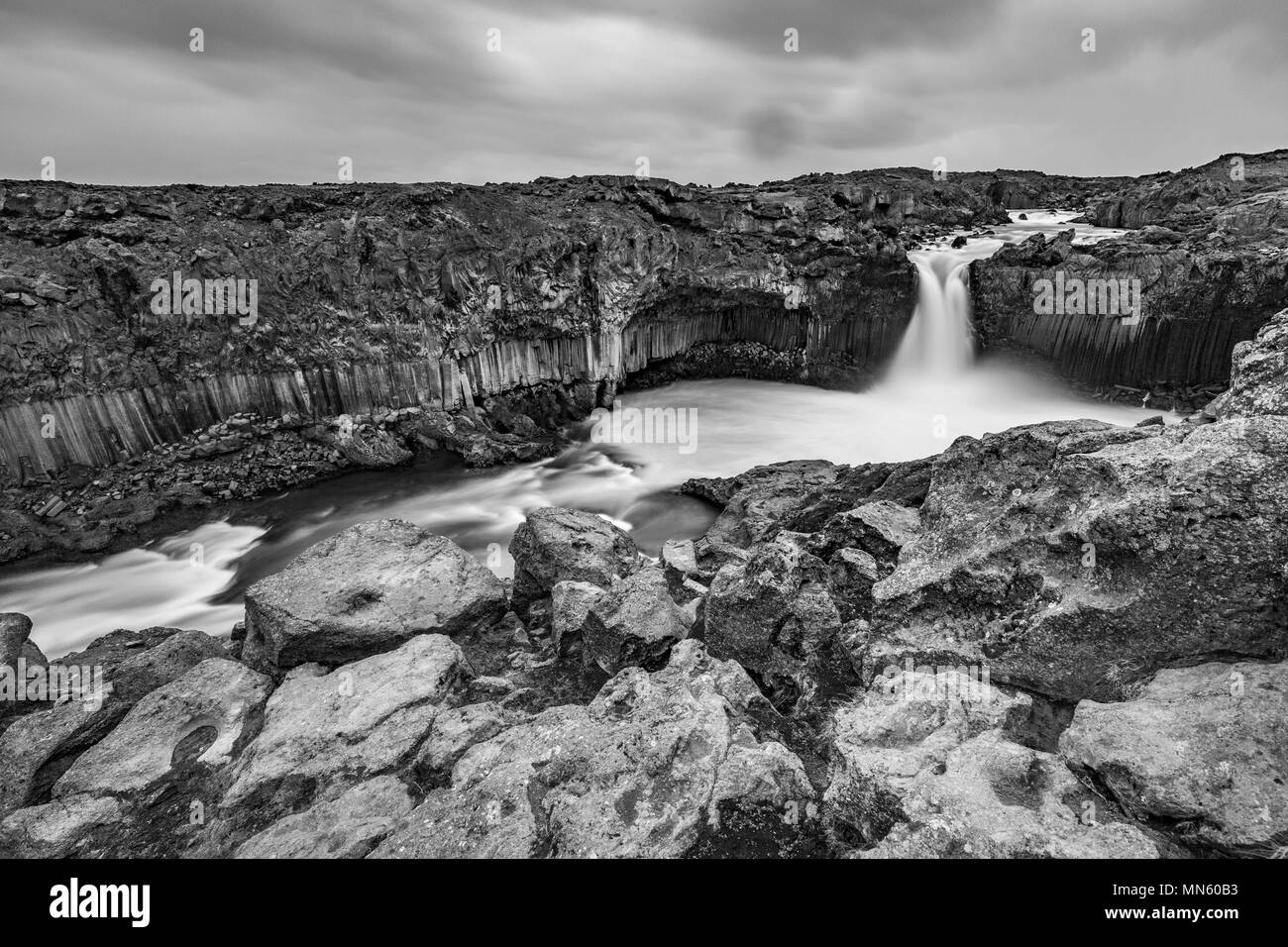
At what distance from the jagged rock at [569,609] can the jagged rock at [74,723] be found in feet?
15.7

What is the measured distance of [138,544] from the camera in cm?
1677

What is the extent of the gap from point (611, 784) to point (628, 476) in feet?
54.2

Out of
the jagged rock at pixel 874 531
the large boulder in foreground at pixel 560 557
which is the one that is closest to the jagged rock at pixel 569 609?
the large boulder in foreground at pixel 560 557

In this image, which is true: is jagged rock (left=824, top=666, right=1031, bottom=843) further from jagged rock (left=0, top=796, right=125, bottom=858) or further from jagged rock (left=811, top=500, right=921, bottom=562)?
jagged rock (left=0, top=796, right=125, bottom=858)

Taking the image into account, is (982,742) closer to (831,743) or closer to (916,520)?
(831,743)

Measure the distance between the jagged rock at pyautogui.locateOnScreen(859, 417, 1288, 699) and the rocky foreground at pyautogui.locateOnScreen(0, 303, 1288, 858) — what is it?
0.07ft

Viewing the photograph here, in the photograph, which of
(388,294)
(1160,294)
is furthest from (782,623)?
(1160,294)

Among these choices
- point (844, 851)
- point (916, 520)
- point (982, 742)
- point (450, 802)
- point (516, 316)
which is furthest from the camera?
point (516, 316)

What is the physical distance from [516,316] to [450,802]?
21.9 meters

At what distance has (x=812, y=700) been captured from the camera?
546 cm

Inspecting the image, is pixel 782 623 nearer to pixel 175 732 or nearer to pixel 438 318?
pixel 175 732

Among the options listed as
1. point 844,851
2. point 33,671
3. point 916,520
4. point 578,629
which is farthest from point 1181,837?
point 33,671

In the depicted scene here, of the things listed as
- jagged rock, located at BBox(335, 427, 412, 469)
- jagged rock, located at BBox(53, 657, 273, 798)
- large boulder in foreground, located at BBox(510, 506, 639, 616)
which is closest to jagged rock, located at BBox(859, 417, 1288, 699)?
large boulder in foreground, located at BBox(510, 506, 639, 616)

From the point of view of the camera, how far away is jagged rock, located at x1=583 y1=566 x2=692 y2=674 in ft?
21.9
